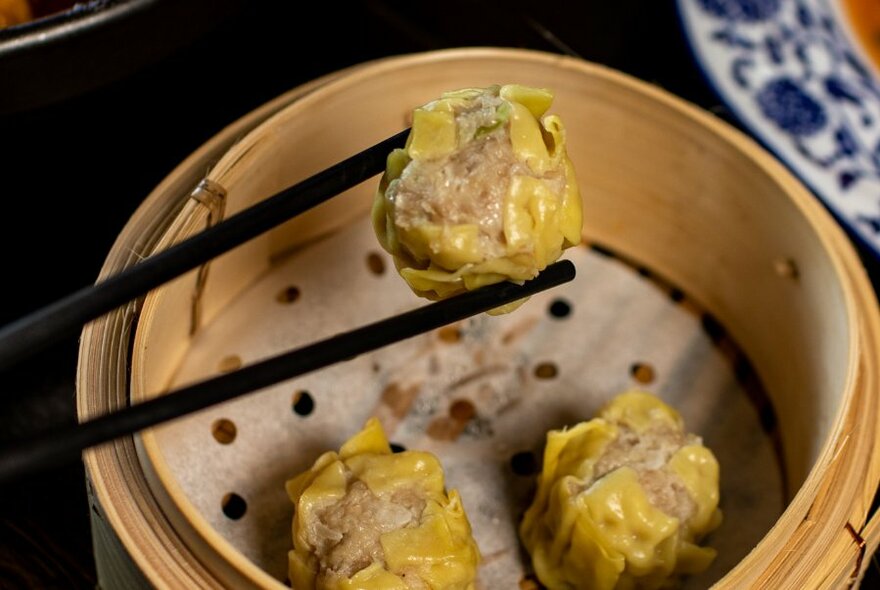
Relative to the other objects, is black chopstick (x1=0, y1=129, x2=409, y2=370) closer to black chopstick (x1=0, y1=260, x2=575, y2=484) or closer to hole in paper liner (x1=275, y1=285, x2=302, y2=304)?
black chopstick (x1=0, y1=260, x2=575, y2=484)

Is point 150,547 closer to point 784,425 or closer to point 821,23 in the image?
point 784,425

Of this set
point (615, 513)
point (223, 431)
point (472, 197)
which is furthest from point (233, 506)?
point (472, 197)

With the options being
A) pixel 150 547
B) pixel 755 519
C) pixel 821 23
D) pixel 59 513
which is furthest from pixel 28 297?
pixel 821 23

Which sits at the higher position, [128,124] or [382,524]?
[128,124]

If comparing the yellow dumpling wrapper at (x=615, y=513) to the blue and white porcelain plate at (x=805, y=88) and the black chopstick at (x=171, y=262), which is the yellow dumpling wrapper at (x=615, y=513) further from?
the blue and white porcelain plate at (x=805, y=88)

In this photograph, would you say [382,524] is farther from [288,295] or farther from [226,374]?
[288,295]

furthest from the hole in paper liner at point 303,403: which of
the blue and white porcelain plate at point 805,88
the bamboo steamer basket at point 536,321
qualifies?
the blue and white porcelain plate at point 805,88
